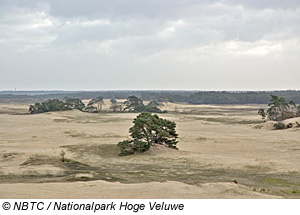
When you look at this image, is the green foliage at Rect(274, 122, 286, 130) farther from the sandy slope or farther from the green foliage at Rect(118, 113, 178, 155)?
the sandy slope

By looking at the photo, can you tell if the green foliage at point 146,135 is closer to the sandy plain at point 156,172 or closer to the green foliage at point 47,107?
the sandy plain at point 156,172

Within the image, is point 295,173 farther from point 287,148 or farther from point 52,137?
point 52,137

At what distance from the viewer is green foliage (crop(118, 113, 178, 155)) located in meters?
32.0

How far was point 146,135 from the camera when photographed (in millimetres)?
33281

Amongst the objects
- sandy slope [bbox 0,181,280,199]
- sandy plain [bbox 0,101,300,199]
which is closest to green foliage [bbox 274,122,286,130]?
sandy plain [bbox 0,101,300,199]

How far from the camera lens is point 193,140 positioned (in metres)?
43.2

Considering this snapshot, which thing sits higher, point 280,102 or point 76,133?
point 280,102

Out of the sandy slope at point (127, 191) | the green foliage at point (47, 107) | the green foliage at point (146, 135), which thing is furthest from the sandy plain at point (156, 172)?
the green foliage at point (47, 107)

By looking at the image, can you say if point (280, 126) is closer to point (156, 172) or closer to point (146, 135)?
point (146, 135)

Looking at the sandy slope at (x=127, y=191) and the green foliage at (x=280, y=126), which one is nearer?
the sandy slope at (x=127, y=191)

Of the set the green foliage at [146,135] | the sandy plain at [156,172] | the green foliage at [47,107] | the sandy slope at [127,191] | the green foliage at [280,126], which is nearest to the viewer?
the sandy slope at [127,191]

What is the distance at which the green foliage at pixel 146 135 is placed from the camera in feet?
105
